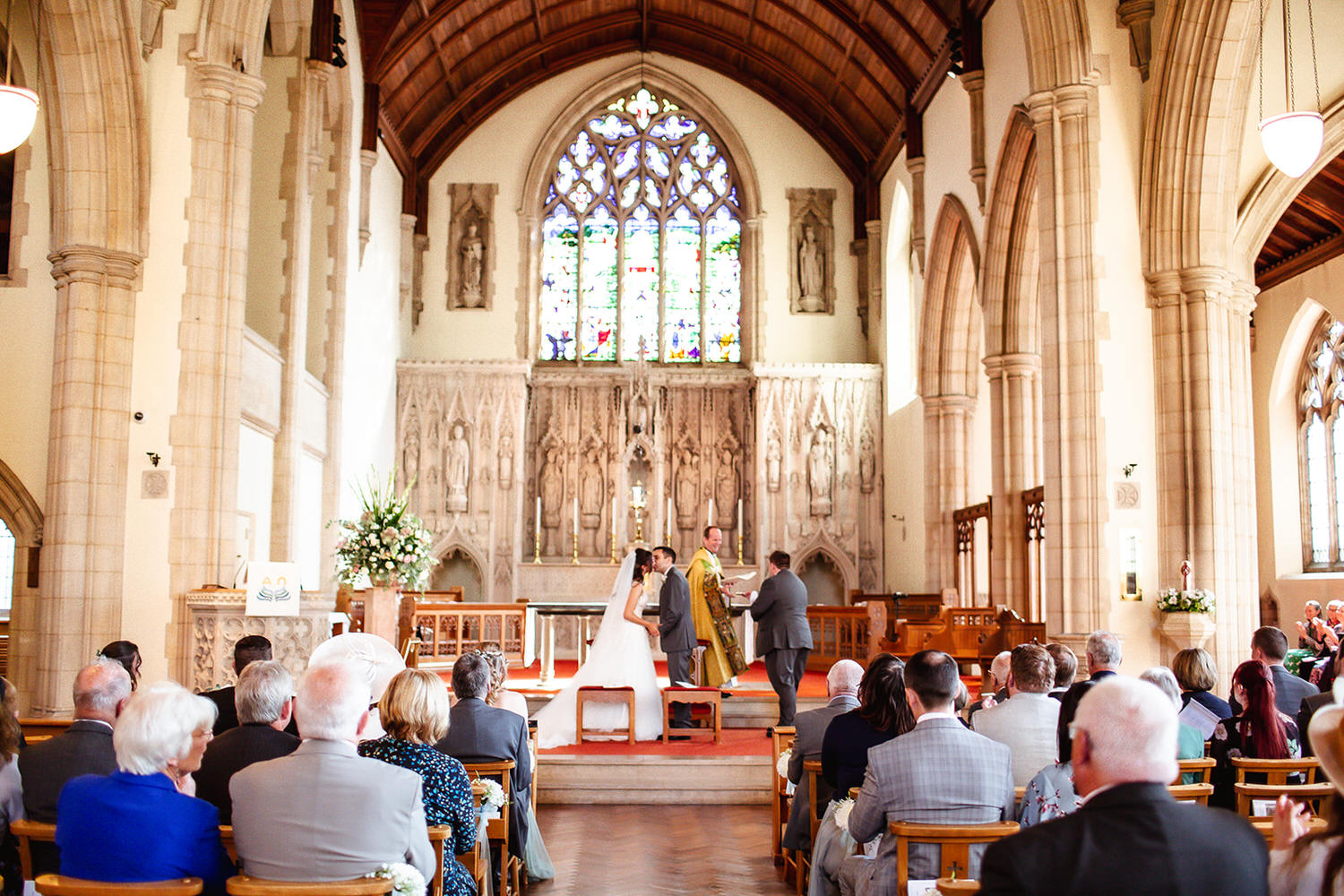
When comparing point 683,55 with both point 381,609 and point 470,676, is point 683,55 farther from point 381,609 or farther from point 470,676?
point 470,676

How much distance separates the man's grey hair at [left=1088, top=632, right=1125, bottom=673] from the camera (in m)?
5.05

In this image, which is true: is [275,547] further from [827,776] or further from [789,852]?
[827,776]

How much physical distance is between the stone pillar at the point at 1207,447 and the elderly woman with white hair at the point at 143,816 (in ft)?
27.6

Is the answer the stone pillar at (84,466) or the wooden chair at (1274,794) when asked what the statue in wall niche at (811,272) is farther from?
the wooden chair at (1274,794)

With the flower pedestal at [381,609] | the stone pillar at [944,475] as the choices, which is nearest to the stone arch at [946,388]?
the stone pillar at [944,475]

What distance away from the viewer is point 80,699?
3.84 meters

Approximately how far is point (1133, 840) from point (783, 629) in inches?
271

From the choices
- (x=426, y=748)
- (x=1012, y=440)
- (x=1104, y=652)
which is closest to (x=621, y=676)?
(x=1104, y=652)

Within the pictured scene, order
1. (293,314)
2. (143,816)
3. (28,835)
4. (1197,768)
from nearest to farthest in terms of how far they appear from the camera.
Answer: (143,816), (28,835), (1197,768), (293,314)

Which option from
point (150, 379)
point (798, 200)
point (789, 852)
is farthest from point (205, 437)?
point (798, 200)

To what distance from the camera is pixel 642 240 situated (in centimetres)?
1959

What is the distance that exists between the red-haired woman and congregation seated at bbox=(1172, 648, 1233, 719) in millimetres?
181

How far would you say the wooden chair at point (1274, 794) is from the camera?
3730 millimetres

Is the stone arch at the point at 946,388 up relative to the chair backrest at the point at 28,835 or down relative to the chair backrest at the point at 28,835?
up
